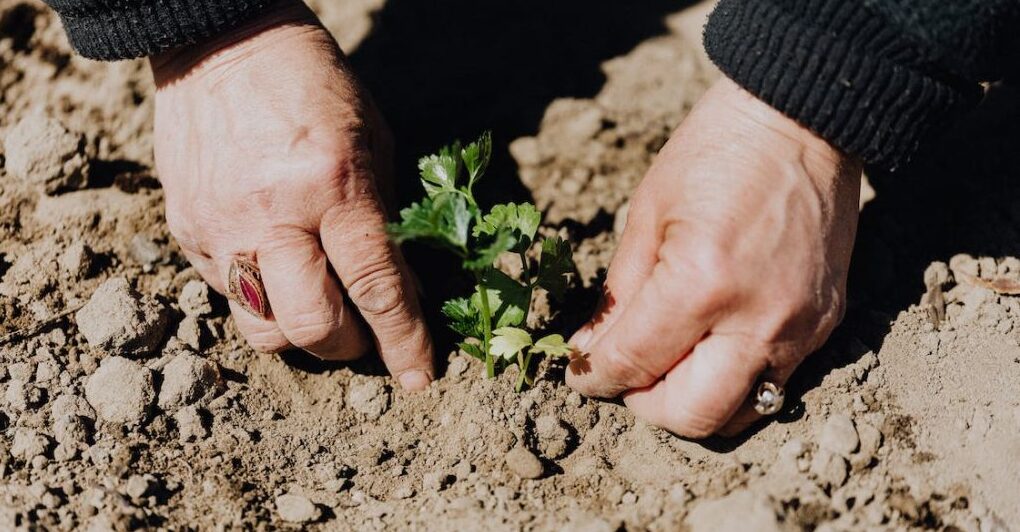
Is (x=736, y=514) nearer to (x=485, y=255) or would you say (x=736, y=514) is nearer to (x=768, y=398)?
(x=768, y=398)

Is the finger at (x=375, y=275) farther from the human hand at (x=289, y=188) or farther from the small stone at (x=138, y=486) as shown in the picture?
the small stone at (x=138, y=486)

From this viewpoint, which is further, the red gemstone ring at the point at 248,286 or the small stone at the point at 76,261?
the small stone at the point at 76,261

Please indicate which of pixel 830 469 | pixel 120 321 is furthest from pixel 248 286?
pixel 830 469

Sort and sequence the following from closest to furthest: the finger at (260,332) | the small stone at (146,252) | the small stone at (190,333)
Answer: the finger at (260,332) → the small stone at (190,333) → the small stone at (146,252)

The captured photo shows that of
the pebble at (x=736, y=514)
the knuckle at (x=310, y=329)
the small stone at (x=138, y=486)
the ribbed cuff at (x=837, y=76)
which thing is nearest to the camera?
the pebble at (x=736, y=514)

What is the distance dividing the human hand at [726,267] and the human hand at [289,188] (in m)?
0.79

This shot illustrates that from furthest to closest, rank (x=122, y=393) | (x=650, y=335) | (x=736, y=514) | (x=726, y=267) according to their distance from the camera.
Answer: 1. (x=122, y=393)
2. (x=650, y=335)
3. (x=726, y=267)
4. (x=736, y=514)

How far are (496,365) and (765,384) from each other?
0.92m

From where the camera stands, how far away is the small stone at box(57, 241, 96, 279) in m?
3.18

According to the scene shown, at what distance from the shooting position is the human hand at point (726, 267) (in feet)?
8.09

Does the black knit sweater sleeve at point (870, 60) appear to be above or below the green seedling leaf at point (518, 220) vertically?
above

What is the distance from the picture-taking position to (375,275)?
2746 millimetres

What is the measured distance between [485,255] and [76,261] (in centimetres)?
177

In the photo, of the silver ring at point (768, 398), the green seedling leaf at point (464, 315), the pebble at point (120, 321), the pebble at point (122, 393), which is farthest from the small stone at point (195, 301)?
the silver ring at point (768, 398)
